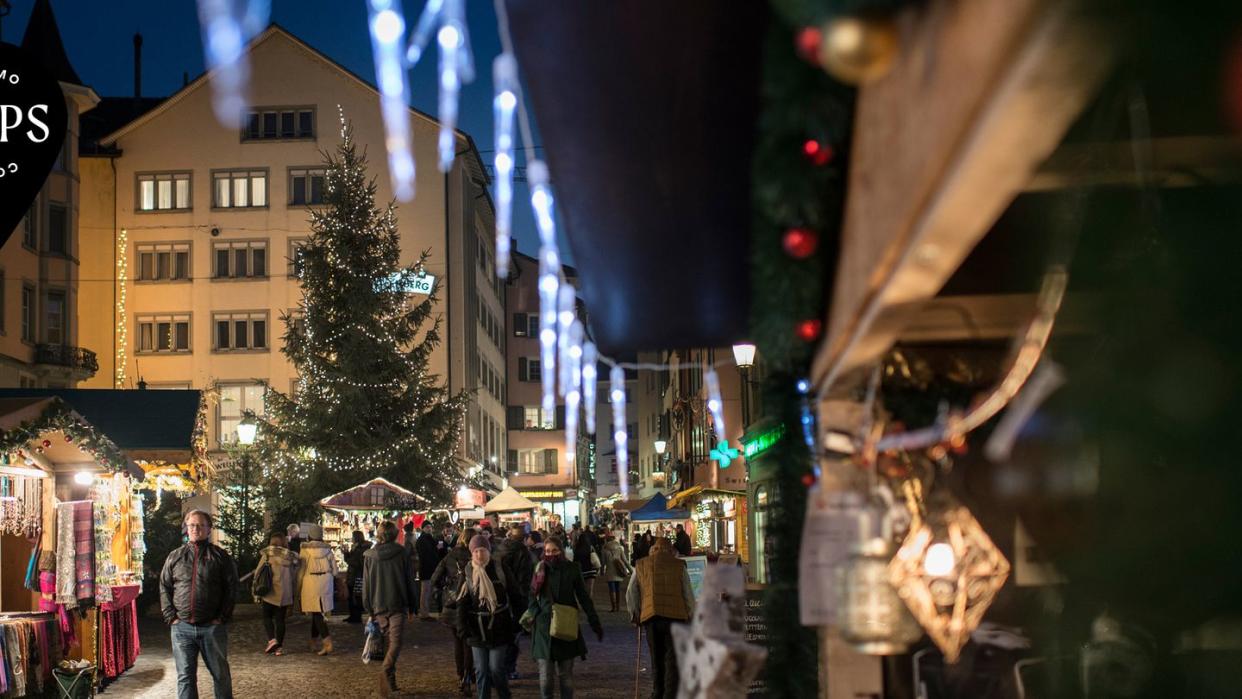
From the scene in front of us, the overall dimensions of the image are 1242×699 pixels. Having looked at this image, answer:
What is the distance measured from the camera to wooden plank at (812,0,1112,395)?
5.71 feet

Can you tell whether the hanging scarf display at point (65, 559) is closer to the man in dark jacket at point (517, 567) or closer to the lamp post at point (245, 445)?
the man in dark jacket at point (517, 567)

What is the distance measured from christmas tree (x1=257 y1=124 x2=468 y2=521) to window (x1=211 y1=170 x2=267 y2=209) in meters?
12.6

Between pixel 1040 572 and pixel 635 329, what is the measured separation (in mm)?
2847

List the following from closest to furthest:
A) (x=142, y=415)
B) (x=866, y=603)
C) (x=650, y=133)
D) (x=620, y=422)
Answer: (x=866, y=603)
(x=650, y=133)
(x=142, y=415)
(x=620, y=422)

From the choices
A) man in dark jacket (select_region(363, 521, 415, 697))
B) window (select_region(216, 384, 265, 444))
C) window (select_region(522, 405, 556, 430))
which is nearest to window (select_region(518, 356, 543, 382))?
window (select_region(522, 405, 556, 430))

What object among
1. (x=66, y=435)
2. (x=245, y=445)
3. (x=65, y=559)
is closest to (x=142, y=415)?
(x=245, y=445)

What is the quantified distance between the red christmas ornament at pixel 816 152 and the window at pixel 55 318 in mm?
39569

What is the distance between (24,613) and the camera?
1385 centimetres

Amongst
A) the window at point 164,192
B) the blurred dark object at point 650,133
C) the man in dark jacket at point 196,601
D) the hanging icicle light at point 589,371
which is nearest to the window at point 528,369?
the window at point 164,192

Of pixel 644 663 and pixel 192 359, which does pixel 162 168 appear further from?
pixel 644 663

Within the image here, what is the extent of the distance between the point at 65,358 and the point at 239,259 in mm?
11494

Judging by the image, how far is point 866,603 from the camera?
4000mm

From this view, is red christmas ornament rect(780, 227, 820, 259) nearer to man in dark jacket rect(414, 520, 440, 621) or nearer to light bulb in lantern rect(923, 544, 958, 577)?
light bulb in lantern rect(923, 544, 958, 577)

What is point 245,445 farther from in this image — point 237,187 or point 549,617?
point 237,187
